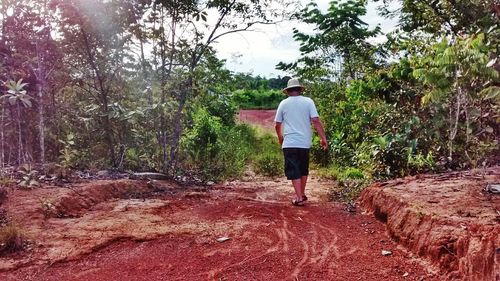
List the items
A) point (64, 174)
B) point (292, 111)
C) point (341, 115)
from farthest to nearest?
point (341, 115) < point (64, 174) < point (292, 111)

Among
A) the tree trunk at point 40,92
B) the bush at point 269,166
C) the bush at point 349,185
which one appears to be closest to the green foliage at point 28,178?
the tree trunk at point 40,92

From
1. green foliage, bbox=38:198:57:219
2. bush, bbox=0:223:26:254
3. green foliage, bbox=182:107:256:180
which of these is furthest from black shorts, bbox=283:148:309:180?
green foliage, bbox=182:107:256:180

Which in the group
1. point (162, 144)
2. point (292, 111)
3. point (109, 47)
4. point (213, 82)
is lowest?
point (162, 144)

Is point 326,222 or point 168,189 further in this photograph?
point 168,189

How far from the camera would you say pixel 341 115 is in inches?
399

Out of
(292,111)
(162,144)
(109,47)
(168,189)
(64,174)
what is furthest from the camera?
(162,144)

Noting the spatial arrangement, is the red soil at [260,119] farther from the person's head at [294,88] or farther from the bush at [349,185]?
the person's head at [294,88]

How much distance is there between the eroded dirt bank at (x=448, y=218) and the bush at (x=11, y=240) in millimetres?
3170

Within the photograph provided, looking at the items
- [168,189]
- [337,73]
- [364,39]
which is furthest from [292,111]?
[364,39]

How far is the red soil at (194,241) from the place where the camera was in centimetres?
324

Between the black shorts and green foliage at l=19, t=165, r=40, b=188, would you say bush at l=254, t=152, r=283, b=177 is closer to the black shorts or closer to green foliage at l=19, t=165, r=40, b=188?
the black shorts

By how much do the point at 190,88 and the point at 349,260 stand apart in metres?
4.70

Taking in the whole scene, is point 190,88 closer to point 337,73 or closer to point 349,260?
point 349,260

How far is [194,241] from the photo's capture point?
3.87 m
